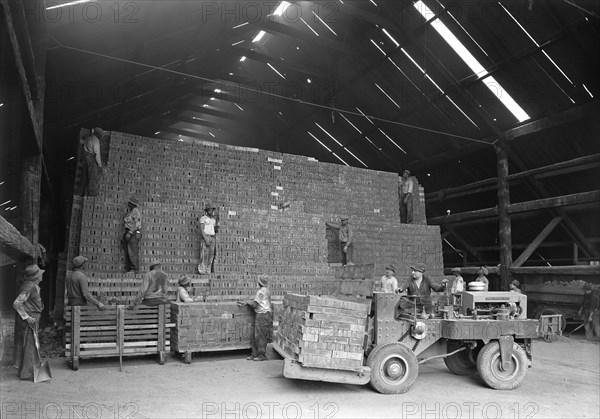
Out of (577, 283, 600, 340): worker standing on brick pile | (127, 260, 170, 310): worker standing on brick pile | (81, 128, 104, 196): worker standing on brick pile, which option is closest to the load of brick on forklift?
(127, 260, 170, 310): worker standing on brick pile

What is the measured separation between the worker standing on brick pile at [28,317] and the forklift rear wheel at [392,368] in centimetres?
567

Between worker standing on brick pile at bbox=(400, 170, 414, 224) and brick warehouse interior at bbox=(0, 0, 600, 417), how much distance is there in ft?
0.39

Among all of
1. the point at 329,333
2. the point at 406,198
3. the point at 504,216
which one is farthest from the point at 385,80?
the point at 329,333

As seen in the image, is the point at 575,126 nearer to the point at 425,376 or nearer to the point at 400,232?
the point at 400,232

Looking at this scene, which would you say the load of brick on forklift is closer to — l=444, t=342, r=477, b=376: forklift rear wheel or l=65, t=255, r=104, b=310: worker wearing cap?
l=444, t=342, r=477, b=376: forklift rear wheel

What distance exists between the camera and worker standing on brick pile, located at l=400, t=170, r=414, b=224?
18672 mm

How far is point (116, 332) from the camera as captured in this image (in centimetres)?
968

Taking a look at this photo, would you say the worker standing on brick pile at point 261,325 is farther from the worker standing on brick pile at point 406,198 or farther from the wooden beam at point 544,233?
the wooden beam at point 544,233

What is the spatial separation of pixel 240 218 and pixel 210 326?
442 centimetres

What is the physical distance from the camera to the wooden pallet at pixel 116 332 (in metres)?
9.38

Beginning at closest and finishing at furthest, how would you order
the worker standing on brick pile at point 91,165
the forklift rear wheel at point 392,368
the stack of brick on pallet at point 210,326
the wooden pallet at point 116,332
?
the forklift rear wheel at point 392,368 < the wooden pallet at point 116,332 < the stack of brick on pallet at point 210,326 < the worker standing on brick pile at point 91,165

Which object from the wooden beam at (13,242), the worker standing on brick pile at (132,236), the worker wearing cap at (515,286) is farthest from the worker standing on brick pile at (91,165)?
the worker wearing cap at (515,286)

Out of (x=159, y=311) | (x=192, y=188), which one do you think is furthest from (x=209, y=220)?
(x=159, y=311)

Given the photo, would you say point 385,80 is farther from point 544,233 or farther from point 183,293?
point 183,293
